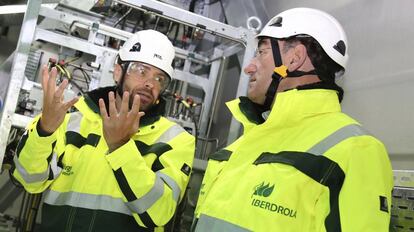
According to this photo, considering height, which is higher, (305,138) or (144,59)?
(144,59)

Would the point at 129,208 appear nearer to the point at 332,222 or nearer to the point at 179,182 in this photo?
the point at 179,182

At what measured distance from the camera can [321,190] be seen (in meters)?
1.18

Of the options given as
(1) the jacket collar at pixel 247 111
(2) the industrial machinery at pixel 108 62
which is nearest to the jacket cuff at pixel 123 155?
(1) the jacket collar at pixel 247 111

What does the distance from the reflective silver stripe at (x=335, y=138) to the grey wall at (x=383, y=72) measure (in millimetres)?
531

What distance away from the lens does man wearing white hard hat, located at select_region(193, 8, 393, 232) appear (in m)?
1.12

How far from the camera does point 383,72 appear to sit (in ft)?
6.19

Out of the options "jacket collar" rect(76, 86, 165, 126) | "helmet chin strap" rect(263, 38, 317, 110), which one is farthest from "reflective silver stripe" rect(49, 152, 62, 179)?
"helmet chin strap" rect(263, 38, 317, 110)

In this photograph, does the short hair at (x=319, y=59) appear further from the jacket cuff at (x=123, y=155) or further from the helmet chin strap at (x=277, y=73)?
the jacket cuff at (x=123, y=155)

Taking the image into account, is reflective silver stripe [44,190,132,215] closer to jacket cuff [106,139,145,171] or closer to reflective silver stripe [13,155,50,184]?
reflective silver stripe [13,155,50,184]

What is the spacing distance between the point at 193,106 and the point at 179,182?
126 cm

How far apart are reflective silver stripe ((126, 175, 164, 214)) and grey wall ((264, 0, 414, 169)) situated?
92 cm

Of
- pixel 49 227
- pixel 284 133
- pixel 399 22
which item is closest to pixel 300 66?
pixel 284 133

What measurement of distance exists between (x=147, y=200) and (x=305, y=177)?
2.20 ft

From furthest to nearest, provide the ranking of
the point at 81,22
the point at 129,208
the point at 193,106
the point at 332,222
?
1. the point at 193,106
2. the point at 81,22
3. the point at 129,208
4. the point at 332,222
